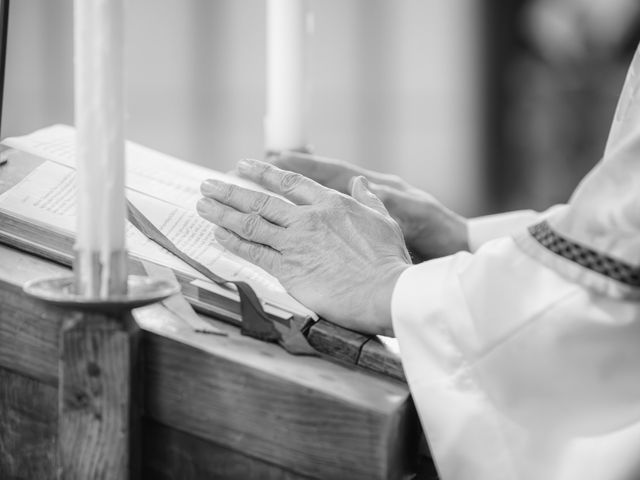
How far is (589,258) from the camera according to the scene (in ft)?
2.60

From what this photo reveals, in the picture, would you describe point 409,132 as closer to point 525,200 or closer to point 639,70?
point 525,200

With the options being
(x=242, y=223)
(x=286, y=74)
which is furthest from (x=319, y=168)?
(x=242, y=223)

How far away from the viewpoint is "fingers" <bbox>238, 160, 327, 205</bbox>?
1.01 metres

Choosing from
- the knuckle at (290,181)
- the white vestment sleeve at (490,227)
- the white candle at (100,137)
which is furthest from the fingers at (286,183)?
the white vestment sleeve at (490,227)

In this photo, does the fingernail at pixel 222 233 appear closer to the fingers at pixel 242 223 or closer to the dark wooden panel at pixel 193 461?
the fingers at pixel 242 223

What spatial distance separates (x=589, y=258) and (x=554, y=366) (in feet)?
0.35

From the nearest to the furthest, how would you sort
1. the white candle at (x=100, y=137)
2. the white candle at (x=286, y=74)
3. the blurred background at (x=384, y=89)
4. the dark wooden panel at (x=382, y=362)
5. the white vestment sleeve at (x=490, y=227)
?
the white candle at (x=100, y=137) → the dark wooden panel at (x=382, y=362) → the white candle at (x=286, y=74) → the white vestment sleeve at (x=490, y=227) → the blurred background at (x=384, y=89)

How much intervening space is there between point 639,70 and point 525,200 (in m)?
5.26

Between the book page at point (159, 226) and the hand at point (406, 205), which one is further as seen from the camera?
the hand at point (406, 205)

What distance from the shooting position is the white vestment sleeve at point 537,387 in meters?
0.79

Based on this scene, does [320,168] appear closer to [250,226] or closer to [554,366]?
[250,226]

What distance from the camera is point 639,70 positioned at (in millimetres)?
1033

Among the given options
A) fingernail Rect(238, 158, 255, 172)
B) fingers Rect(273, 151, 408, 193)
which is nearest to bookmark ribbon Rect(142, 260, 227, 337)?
fingernail Rect(238, 158, 255, 172)

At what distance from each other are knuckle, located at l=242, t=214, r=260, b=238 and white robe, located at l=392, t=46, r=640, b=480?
0.26 metres
